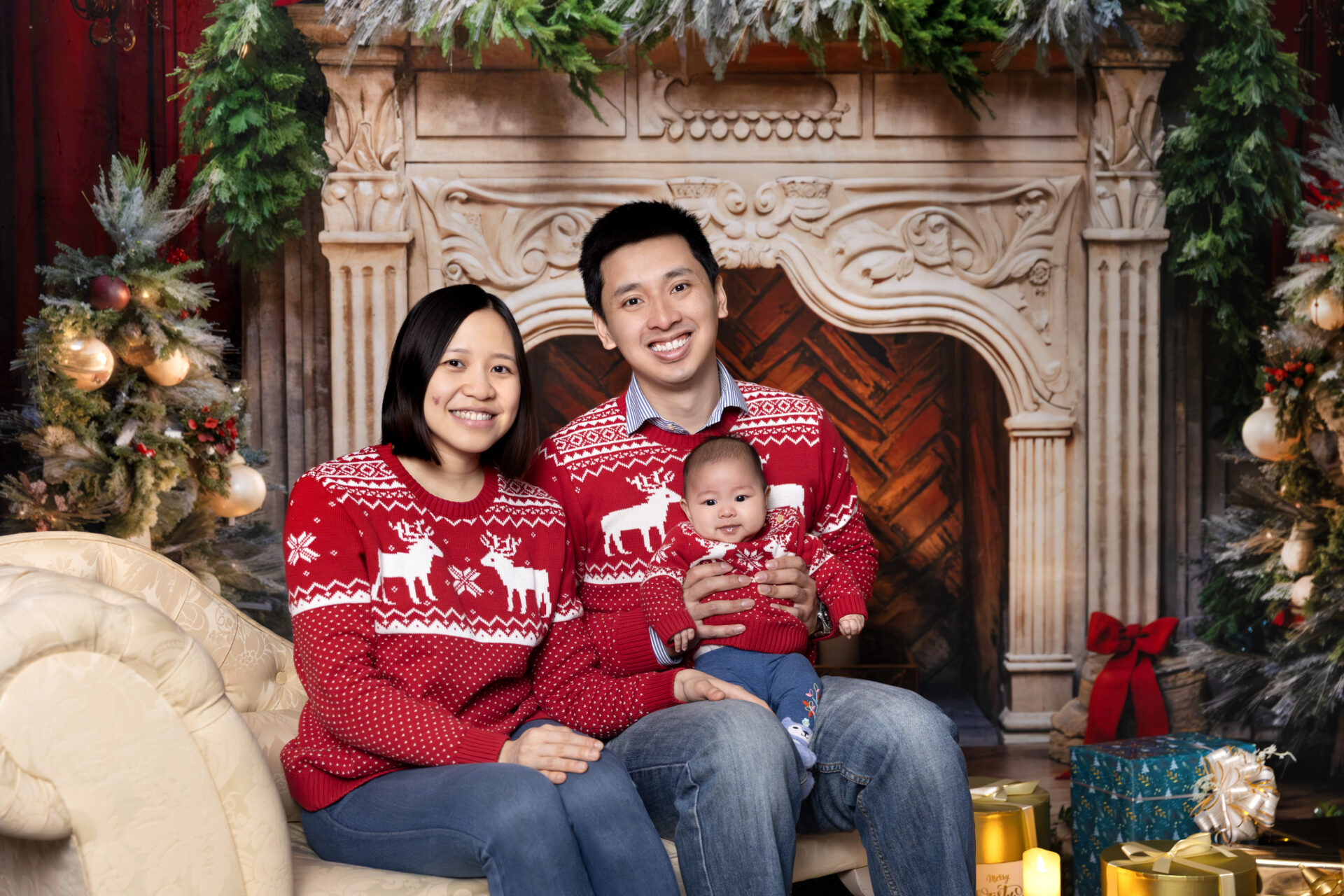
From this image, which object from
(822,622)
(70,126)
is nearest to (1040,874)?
(822,622)

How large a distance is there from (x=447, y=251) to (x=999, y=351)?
163cm

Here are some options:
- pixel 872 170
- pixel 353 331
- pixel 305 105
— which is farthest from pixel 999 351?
pixel 305 105

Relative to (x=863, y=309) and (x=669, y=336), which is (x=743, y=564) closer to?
(x=669, y=336)

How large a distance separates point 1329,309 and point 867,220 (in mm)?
1204

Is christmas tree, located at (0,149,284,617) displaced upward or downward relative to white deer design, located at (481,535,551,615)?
upward

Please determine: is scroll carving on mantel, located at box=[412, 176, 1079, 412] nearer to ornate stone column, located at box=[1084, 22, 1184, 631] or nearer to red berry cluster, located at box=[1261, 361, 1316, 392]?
ornate stone column, located at box=[1084, 22, 1184, 631]

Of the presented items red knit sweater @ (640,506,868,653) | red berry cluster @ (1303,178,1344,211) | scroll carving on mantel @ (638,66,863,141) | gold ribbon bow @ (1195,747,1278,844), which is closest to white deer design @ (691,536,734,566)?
red knit sweater @ (640,506,868,653)

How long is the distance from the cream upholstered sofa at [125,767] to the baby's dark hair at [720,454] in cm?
70

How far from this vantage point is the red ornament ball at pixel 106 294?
2605mm

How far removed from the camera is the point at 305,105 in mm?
3037

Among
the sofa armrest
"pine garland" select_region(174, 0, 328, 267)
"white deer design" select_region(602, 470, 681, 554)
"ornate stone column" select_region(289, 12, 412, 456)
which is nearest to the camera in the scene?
the sofa armrest

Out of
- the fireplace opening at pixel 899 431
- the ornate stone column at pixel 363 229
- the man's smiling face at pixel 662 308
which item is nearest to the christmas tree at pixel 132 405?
the ornate stone column at pixel 363 229

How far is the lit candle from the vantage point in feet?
6.89

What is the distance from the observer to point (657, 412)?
1.88m
